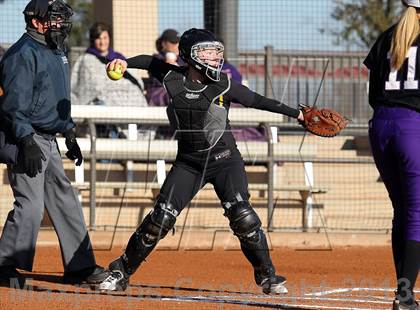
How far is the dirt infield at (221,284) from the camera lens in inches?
319

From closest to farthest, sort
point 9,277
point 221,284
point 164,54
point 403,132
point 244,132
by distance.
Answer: point 403,132 → point 9,277 → point 221,284 → point 164,54 → point 244,132

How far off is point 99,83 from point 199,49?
5889mm

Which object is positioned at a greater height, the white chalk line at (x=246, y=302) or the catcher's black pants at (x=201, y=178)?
the catcher's black pants at (x=201, y=178)

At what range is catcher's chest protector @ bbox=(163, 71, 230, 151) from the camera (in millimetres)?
8539

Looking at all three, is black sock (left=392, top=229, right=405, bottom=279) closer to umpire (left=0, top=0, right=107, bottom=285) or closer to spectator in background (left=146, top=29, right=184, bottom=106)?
umpire (left=0, top=0, right=107, bottom=285)

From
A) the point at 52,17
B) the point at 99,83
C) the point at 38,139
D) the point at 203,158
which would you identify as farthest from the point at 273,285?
the point at 99,83

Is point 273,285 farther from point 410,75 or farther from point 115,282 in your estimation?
point 410,75

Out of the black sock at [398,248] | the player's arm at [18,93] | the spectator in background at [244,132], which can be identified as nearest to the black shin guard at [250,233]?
the black sock at [398,248]

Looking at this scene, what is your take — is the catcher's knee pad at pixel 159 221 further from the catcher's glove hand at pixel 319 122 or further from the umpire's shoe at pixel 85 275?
the catcher's glove hand at pixel 319 122

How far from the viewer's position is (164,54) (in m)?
14.2

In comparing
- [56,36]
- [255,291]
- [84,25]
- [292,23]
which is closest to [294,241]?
[292,23]

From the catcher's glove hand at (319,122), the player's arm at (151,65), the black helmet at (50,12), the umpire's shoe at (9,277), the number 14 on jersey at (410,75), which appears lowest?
the umpire's shoe at (9,277)

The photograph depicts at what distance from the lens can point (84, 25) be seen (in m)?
25.9

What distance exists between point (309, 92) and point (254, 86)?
744 mm
